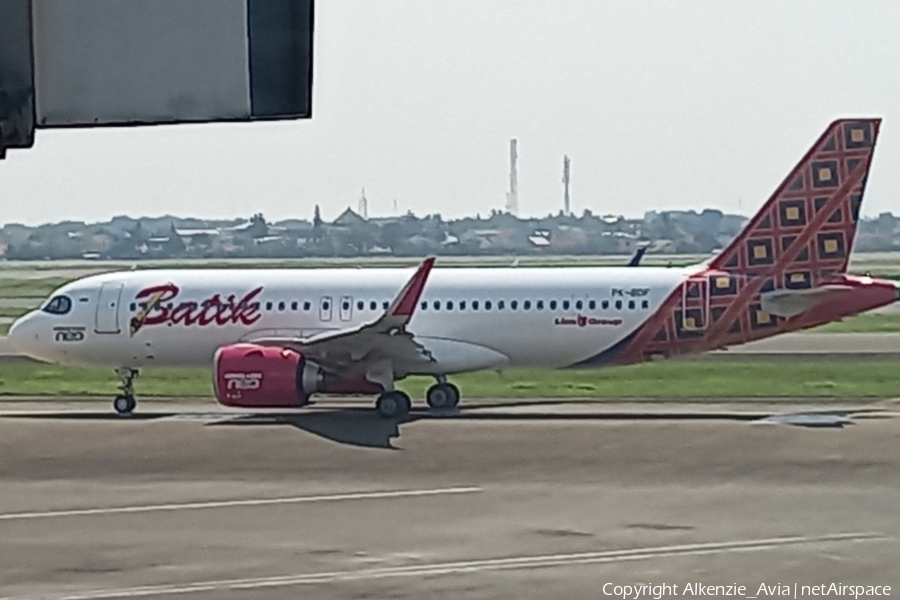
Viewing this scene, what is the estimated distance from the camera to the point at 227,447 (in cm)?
1980

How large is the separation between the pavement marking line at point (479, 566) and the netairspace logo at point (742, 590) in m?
1.14

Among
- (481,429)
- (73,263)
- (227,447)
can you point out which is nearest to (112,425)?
(227,447)

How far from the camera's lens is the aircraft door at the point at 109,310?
2511 centimetres

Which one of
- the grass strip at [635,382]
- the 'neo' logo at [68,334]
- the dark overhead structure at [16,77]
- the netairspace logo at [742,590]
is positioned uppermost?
the dark overhead structure at [16,77]

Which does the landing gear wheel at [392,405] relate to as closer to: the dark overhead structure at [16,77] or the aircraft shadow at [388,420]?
the aircraft shadow at [388,420]

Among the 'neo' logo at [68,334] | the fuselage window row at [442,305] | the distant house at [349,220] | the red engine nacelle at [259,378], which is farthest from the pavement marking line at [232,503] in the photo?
the distant house at [349,220]

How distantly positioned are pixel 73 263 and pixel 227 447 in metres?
87.5

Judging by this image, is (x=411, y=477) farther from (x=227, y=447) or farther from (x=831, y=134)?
(x=831, y=134)

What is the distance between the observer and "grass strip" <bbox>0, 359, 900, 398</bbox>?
27.4 meters

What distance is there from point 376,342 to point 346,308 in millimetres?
1848

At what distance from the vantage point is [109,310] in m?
25.2

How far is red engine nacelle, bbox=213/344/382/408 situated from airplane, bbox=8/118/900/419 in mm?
21

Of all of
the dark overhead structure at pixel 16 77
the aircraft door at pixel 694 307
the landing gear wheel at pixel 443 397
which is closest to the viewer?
the dark overhead structure at pixel 16 77

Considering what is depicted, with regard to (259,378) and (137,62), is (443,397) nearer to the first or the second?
(259,378)
